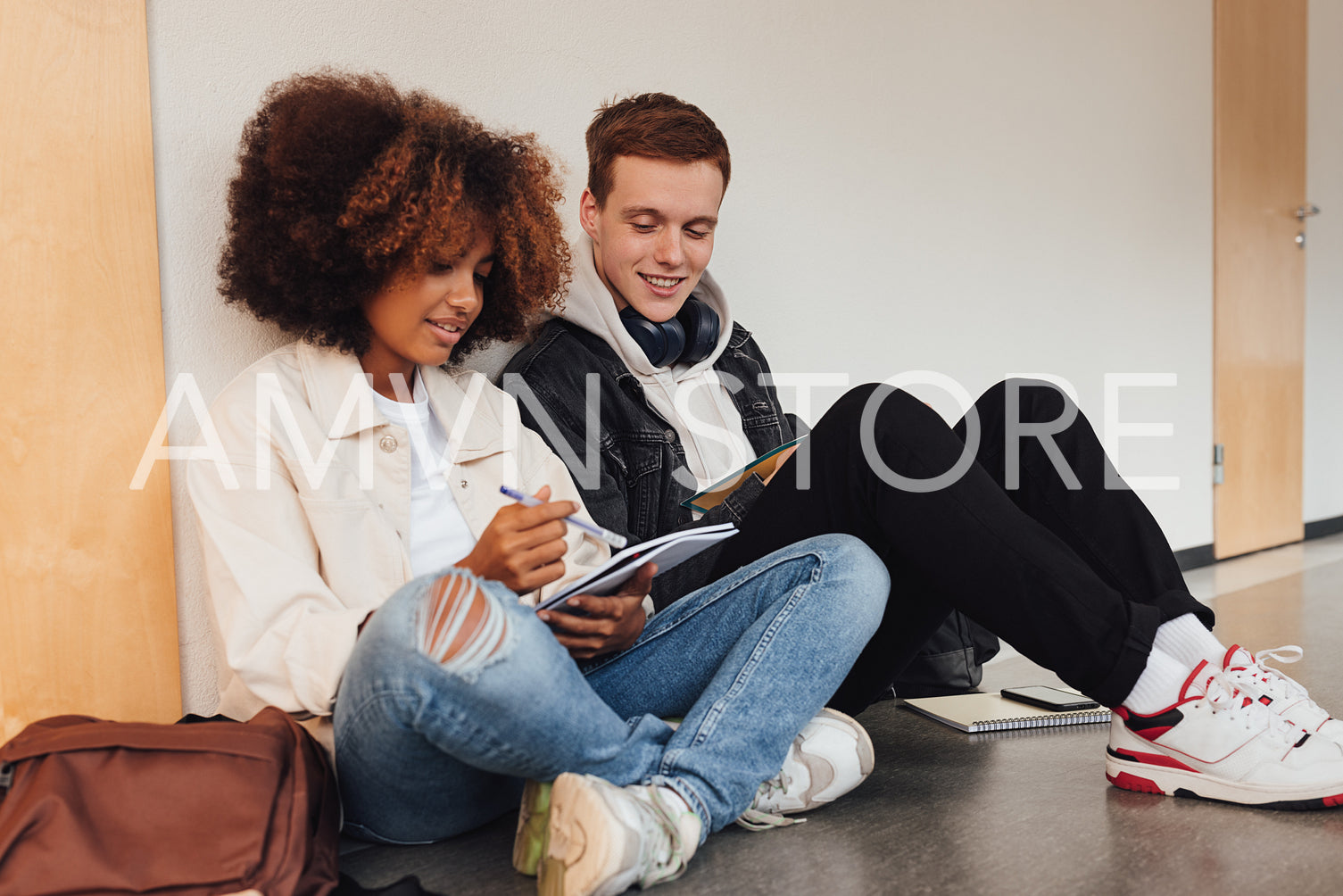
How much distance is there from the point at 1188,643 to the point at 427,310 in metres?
1.03

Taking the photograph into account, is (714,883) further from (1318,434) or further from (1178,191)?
(1318,434)

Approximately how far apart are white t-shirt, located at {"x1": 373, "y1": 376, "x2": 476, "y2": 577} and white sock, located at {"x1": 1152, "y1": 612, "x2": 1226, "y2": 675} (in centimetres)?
87

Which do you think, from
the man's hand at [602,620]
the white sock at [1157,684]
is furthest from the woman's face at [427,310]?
the white sock at [1157,684]

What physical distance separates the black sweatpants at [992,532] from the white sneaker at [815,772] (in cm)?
16

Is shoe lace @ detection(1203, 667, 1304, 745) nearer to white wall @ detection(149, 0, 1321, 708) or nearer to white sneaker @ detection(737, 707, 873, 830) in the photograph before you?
white sneaker @ detection(737, 707, 873, 830)

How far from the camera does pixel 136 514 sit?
136cm

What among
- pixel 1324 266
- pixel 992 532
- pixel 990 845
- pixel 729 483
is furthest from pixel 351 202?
pixel 1324 266

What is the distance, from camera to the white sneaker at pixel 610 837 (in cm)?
95

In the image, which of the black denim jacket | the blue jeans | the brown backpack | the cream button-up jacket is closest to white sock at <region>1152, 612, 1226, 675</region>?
the blue jeans

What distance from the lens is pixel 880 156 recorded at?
2.61m

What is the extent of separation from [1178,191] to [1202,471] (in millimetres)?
1011

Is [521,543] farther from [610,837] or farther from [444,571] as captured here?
[610,837]

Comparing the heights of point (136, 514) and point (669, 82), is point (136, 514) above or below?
below

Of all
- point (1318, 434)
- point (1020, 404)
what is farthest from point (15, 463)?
point (1318, 434)
